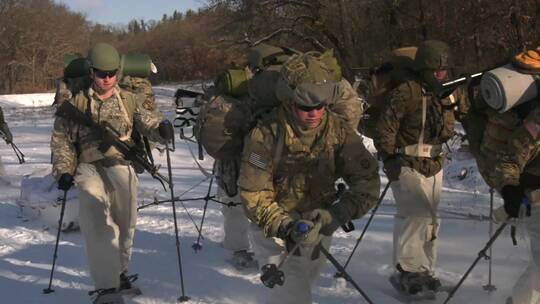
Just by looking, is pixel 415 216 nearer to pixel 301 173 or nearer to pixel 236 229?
pixel 301 173

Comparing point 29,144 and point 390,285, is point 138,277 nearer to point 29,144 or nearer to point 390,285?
point 390,285

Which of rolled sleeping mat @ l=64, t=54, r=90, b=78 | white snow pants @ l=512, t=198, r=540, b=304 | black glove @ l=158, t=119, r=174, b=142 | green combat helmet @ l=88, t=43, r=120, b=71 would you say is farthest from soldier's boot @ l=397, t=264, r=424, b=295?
rolled sleeping mat @ l=64, t=54, r=90, b=78

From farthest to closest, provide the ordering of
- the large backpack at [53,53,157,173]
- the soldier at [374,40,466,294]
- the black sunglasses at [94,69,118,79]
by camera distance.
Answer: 1. the large backpack at [53,53,157,173]
2. the soldier at [374,40,466,294]
3. the black sunglasses at [94,69,118,79]

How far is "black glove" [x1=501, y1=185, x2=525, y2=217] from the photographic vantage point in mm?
3312

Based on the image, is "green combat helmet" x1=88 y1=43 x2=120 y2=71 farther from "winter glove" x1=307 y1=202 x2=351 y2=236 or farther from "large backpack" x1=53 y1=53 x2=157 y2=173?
"winter glove" x1=307 y1=202 x2=351 y2=236

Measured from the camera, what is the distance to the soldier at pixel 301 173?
3.06 metres

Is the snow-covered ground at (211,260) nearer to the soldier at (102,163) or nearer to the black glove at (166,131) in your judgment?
the soldier at (102,163)

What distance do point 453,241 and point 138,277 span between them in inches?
126

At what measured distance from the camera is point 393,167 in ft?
13.9

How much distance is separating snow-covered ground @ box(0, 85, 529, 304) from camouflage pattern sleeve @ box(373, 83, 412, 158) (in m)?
1.26

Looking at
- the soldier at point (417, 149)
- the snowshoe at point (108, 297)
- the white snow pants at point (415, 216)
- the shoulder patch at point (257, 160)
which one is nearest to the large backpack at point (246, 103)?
the shoulder patch at point (257, 160)

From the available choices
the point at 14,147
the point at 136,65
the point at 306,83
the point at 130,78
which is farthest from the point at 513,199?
the point at 14,147

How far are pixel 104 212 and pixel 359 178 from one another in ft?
7.50

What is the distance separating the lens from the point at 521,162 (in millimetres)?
3465
